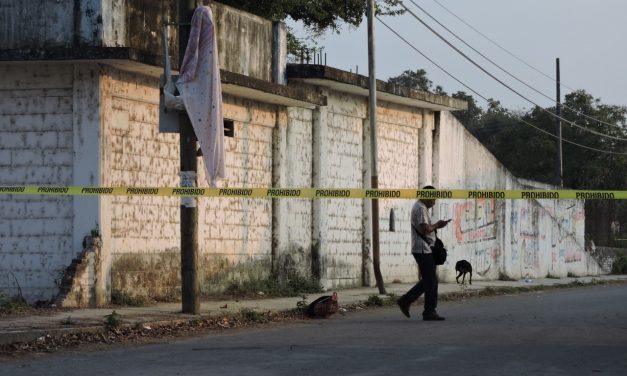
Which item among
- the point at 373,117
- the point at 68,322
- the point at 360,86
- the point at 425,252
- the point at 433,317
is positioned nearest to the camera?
the point at 68,322

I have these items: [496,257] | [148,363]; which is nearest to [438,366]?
[148,363]

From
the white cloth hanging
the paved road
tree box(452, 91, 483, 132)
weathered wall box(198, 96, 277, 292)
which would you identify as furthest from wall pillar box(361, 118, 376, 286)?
tree box(452, 91, 483, 132)

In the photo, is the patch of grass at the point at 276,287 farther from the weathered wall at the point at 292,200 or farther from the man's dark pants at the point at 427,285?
the man's dark pants at the point at 427,285

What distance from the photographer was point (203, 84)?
15.8m

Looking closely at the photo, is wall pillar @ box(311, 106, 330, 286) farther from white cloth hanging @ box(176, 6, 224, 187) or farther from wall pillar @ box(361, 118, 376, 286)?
white cloth hanging @ box(176, 6, 224, 187)

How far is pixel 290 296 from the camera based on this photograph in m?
21.8

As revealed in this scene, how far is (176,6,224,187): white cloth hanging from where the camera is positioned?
619 inches

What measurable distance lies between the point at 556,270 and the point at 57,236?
22308mm

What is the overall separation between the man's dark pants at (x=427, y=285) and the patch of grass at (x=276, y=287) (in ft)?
17.8

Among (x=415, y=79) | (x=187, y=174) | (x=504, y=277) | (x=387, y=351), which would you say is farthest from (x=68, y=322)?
(x=415, y=79)

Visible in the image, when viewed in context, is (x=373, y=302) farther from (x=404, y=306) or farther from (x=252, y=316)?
(x=252, y=316)

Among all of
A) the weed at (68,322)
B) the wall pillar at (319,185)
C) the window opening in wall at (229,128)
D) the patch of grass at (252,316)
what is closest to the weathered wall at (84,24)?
the window opening in wall at (229,128)

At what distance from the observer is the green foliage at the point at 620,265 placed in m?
42.1

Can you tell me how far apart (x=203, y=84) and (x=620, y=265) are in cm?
2971
